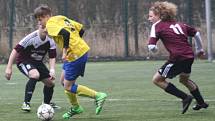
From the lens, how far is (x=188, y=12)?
84.3 ft

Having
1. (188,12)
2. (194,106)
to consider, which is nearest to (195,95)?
(194,106)

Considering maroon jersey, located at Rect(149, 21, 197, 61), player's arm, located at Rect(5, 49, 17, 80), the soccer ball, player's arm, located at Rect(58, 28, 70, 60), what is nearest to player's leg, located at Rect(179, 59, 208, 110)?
maroon jersey, located at Rect(149, 21, 197, 61)

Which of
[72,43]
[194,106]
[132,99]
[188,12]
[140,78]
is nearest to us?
[72,43]

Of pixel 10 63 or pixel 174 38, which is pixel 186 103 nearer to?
pixel 174 38

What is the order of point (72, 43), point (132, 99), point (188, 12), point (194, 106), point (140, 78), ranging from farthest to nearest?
1. point (188, 12)
2. point (140, 78)
3. point (132, 99)
4. point (194, 106)
5. point (72, 43)

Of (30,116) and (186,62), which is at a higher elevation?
(186,62)

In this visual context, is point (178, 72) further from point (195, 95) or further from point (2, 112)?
point (2, 112)

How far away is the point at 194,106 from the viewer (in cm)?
932

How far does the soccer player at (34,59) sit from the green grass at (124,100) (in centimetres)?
35

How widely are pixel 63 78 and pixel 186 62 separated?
1.80m

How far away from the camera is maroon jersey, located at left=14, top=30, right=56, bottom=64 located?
386 inches

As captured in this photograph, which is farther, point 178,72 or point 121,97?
point 121,97

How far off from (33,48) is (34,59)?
21 centimetres

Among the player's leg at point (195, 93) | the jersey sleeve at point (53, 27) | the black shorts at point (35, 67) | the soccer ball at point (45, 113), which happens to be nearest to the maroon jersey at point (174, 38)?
Answer: the player's leg at point (195, 93)
